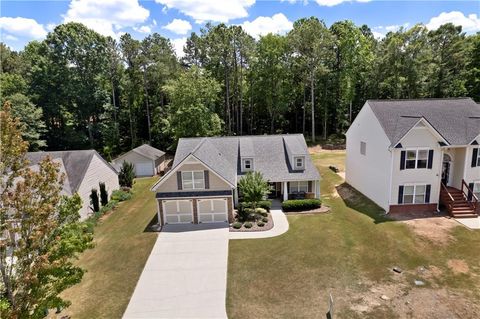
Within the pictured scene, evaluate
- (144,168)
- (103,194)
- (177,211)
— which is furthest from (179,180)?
(144,168)

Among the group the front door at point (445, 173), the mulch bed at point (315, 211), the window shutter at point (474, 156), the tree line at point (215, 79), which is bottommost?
the mulch bed at point (315, 211)

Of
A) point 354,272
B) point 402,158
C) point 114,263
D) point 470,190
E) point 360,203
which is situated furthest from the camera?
point 360,203

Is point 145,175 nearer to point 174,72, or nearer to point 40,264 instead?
point 174,72

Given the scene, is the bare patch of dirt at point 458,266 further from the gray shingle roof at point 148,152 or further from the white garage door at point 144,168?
the white garage door at point 144,168

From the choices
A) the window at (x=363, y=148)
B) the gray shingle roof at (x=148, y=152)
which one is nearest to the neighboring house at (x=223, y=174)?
the window at (x=363, y=148)

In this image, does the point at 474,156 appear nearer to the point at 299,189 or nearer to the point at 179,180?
the point at 299,189

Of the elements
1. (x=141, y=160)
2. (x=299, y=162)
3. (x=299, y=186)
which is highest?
(x=299, y=162)

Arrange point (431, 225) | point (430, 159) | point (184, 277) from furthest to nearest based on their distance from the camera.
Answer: point (430, 159), point (431, 225), point (184, 277)
